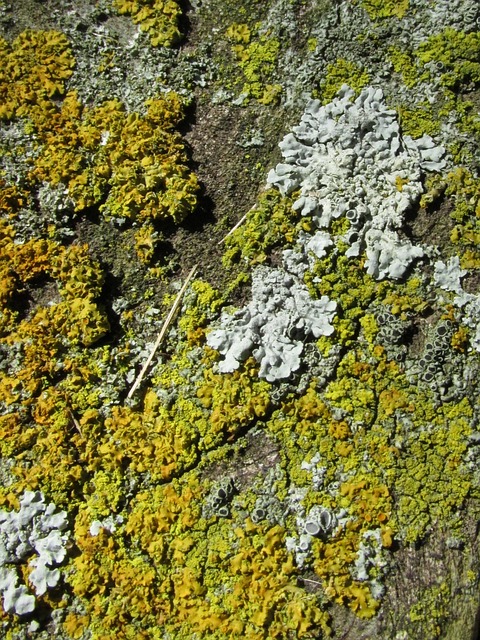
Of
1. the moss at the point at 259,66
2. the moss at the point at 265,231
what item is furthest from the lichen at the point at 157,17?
the moss at the point at 265,231

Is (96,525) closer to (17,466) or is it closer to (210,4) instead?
(17,466)

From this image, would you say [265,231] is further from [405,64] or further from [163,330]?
[405,64]

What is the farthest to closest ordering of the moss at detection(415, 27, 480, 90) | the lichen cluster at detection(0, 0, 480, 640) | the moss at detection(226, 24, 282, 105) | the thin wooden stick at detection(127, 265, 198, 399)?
the moss at detection(226, 24, 282, 105) → the moss at detection(415, 27, 480, 90) → the thin wooden stick at detection(127, 265, 198, 399) → the lichen cluster at detection(0, 0, 480, 640)

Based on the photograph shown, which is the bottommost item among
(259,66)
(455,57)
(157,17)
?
(455,57)

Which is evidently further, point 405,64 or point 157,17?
point 157,17

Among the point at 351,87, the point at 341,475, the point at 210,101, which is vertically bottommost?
the point at 341,475

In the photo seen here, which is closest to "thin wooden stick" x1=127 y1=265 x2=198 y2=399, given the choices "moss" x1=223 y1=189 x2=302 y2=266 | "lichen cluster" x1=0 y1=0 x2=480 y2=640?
"lichen cluster" x1=0 y1=0 x2=480 y2=640

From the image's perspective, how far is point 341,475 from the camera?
6.17 ft

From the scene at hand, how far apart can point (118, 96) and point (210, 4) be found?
0.52m

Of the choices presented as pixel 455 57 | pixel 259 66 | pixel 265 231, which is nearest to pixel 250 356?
pixel 265 231

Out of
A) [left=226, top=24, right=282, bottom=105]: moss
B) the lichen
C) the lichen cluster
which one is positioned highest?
the lichen

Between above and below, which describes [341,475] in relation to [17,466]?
below

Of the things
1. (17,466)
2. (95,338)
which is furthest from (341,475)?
(17,466)

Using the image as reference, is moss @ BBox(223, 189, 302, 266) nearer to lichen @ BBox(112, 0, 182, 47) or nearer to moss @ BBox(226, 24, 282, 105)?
moss @ BBox(226, 24, 282, 105)
